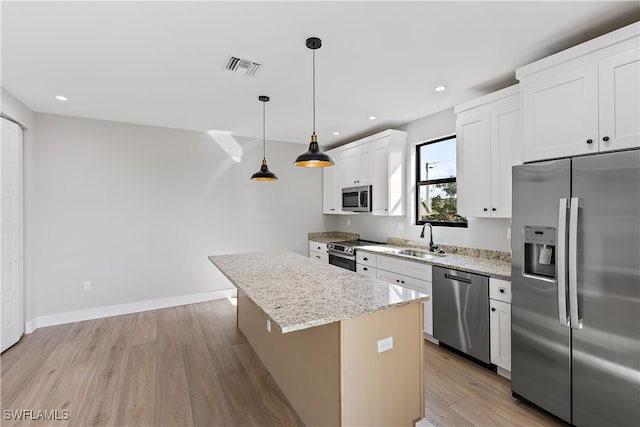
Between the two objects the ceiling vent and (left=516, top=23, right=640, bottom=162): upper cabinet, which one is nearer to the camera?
(left=516, top=23, right=640, bottom=162): upper cabinet

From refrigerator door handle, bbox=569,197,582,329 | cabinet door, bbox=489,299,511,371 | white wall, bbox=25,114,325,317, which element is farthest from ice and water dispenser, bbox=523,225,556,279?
white wall, bbox=25,114,325,317

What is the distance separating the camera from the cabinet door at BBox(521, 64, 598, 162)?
6.36 feet

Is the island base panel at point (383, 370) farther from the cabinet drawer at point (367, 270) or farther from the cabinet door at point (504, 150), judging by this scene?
the cabinet drawer at point (367, 270)

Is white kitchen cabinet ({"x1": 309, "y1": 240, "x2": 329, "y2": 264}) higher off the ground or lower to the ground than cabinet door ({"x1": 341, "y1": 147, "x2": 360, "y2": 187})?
lower

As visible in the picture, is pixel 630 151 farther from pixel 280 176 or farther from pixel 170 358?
pixel 280 176

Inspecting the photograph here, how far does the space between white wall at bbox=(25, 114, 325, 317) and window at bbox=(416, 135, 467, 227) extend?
2.34m

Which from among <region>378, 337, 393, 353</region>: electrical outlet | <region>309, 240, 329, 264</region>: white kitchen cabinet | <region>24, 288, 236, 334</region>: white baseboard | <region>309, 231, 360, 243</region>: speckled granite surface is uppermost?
<region>309, 231, 360, 243</region>: speckled granite surface

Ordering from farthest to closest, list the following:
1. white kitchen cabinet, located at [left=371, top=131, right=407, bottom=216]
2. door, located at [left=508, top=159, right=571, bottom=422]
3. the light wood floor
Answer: white kitchen cabinet, located at [left=371, top=131, right=407, bottom=216], the light wood floor, door, located at [left=508, top=159, right=571, bottom=422]

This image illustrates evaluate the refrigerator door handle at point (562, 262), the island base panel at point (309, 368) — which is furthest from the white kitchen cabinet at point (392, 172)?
the island base panel at point (309, 368)

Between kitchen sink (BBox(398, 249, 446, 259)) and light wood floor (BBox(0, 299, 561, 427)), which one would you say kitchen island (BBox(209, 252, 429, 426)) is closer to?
light wood floor (BBox(0, 299, 561, 427))

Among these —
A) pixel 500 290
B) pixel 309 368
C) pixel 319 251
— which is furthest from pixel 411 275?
pixel 319 251

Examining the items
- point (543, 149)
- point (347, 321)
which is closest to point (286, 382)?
point (347, 321)

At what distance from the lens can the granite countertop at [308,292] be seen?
150cm

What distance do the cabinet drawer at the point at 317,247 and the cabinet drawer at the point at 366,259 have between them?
981 millimetres
